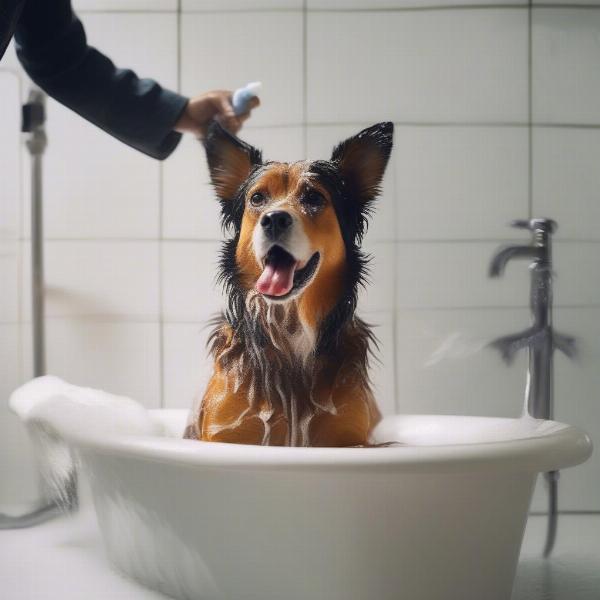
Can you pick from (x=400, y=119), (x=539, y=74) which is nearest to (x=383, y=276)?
(x=400, y=119)

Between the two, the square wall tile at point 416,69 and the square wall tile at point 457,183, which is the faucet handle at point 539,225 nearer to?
the square wall tile at point 457,183

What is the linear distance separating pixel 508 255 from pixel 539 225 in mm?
94

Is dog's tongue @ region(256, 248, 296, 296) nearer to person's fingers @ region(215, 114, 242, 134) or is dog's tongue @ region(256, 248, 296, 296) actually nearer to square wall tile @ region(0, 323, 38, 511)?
person's fingers @ region(215, 114, 242, 134)

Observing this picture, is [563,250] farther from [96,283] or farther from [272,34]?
[96,283]

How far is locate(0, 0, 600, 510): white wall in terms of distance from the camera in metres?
1.58

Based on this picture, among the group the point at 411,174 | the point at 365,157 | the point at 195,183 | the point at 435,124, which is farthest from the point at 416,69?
the point at 365,157

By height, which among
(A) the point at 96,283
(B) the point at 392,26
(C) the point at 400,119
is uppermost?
(B) the point at 392,26

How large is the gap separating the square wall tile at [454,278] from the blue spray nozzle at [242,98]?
45 cm

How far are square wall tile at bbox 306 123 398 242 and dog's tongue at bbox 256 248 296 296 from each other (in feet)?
2.02

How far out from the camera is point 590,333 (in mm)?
1584

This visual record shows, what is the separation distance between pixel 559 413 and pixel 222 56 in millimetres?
1102

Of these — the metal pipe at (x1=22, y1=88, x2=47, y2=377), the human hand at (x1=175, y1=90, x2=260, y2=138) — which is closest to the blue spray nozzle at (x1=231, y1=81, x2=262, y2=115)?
the human hand at (x1=175, y1=90, x2=260, y2=138)

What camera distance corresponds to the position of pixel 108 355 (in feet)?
5.32

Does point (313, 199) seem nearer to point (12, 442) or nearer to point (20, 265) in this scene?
point (20, 265)
